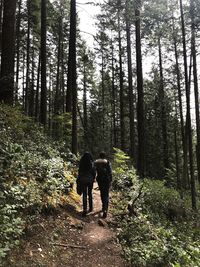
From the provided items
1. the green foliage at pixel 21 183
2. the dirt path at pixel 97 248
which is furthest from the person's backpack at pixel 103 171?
the dirt path at pixel 97 248

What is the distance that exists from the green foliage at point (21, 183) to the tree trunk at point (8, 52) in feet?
3.61

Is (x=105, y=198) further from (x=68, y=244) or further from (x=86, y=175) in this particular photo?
(x=68, y=244)

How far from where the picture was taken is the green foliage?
673 centimetres

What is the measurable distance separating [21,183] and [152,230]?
379cm

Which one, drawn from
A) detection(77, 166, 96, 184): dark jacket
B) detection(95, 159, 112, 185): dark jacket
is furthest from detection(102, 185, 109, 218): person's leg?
detection(77, 166, 96, 184): dark jacket

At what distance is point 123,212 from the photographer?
443 inches

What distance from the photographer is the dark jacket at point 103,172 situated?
11070mm

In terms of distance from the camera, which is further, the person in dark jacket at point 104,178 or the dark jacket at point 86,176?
the person in dark jacket at point 104,178

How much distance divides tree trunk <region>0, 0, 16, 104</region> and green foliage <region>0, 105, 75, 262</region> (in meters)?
1.10

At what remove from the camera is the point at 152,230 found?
998 cm

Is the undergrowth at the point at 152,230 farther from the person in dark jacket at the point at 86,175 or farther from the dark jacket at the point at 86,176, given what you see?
the dark jacket at the point at 86,176

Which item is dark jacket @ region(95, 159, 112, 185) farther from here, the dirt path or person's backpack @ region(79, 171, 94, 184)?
the dirt path

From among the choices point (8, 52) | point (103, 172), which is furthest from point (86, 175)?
point (8, 52)

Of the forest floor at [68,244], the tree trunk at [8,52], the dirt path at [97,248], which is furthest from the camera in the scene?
the tree trunk at [8,52]
